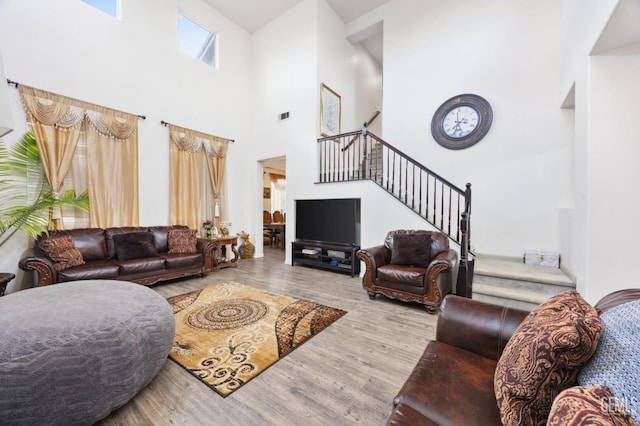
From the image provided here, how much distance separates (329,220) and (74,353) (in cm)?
391

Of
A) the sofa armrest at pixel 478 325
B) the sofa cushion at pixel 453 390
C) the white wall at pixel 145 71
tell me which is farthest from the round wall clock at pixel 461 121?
the white wall at pixel 145 71

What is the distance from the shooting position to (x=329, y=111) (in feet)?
17.9

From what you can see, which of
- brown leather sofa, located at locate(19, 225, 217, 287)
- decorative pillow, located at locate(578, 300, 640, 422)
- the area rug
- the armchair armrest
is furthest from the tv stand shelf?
decorative pillow, located at locate(578, 300, 640, 422)

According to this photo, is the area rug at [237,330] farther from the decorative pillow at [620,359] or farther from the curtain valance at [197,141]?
the curtain valance at [197,141]

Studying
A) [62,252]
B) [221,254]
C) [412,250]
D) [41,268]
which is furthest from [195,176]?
[412,250]

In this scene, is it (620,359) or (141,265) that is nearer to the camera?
(620,359)

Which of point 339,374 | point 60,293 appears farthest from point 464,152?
point 60,293

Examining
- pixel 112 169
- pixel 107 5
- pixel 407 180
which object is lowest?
pixel 407 180

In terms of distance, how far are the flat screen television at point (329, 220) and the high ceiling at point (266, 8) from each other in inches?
170

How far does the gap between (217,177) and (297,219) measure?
1995 millimetres

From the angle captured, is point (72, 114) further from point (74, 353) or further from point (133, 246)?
point (74, 353)

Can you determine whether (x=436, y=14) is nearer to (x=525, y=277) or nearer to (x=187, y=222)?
(x=525, y=277)

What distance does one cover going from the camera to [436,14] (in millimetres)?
4621

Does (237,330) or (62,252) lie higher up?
(62,252)
